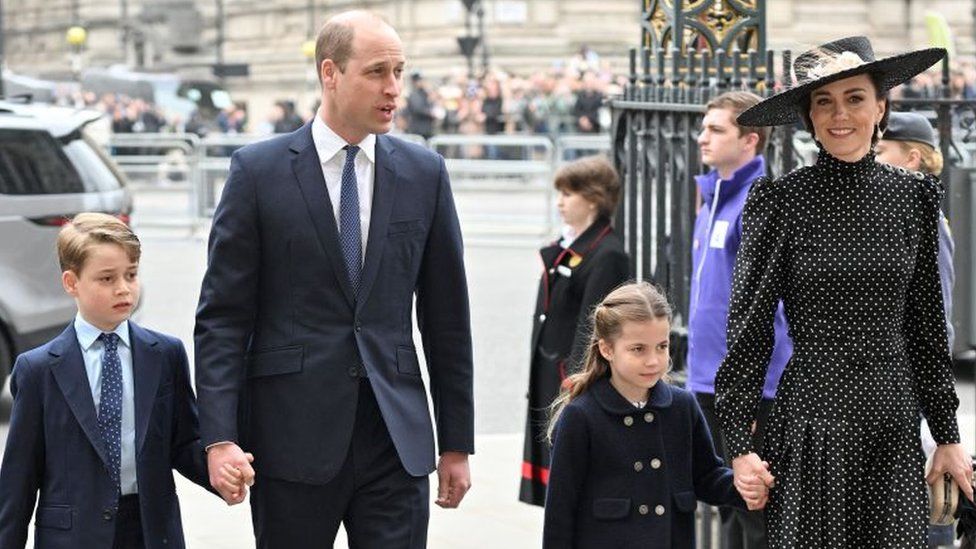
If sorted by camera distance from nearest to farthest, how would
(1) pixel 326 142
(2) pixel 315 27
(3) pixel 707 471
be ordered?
(1) pixel 326 142, (3) pixel 707 471, (2) pixel 315 27

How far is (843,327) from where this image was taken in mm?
4797

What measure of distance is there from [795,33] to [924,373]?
40915 millimetres

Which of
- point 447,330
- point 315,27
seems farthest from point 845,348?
point 315,27

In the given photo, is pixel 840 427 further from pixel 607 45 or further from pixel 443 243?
pixel 607 45

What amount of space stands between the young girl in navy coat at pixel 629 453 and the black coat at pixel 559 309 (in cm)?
254

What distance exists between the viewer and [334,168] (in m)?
5.15

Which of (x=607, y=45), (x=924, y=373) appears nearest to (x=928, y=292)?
(x=924, y=373)

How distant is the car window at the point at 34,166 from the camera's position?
482 inches

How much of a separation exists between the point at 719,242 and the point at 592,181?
3.97 ft

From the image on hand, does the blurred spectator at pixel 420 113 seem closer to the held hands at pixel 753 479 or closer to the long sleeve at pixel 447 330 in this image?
the long sleeve at pixel 447 330

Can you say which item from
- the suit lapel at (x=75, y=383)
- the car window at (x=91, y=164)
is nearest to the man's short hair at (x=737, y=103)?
the suit lapel at (x=75, y=383)

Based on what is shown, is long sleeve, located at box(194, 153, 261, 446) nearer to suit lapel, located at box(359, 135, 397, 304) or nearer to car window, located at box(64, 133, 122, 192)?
suit lapel, located at box(359, 135, 397, 304)

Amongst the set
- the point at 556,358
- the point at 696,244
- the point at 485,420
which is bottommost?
the point at 485,420

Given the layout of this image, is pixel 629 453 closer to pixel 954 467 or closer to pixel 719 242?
pixel 954 467
